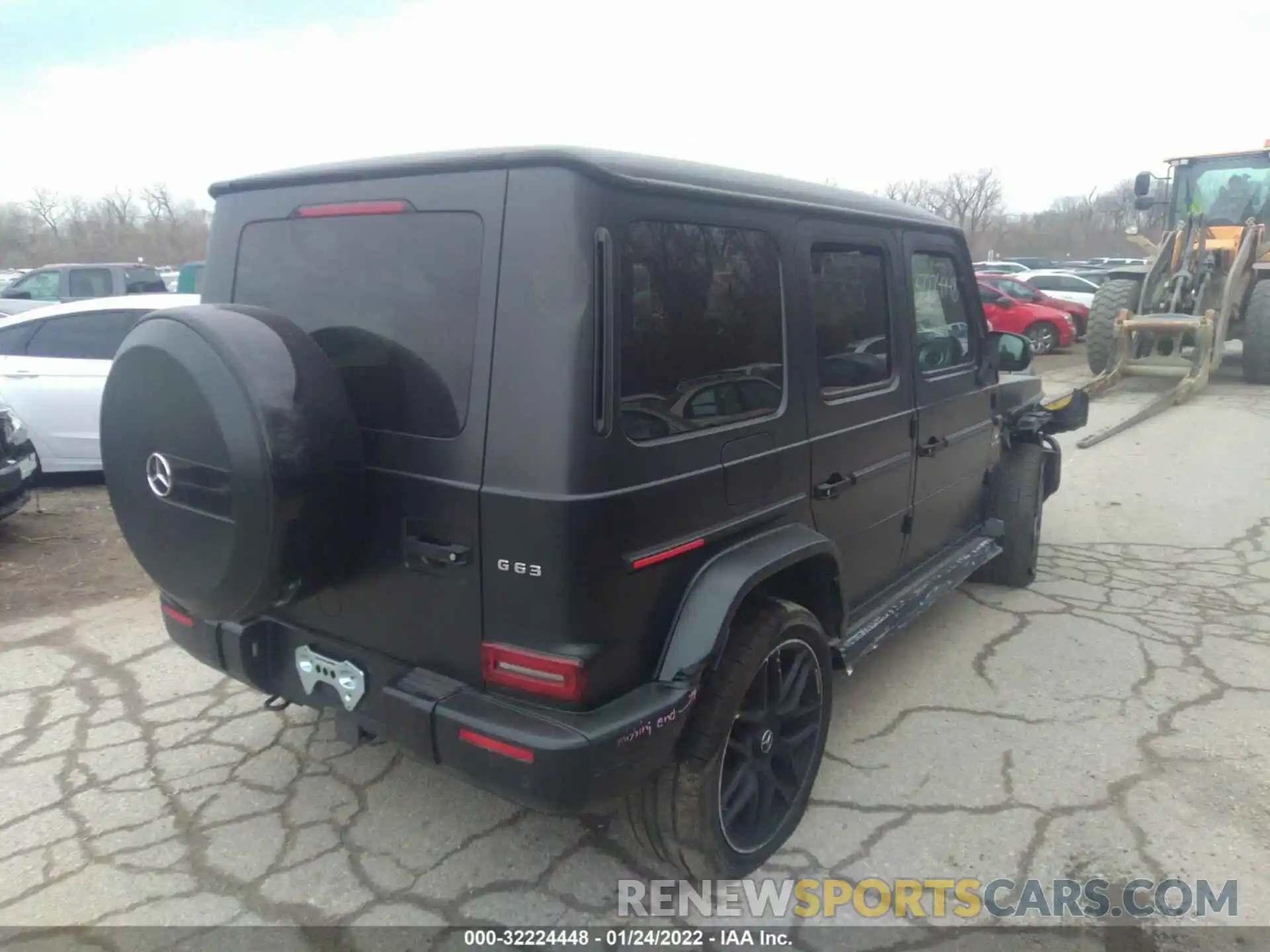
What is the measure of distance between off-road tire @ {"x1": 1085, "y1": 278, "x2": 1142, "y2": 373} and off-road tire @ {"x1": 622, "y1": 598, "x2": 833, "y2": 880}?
11729 mm

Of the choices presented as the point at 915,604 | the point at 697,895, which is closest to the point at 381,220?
the point at 697,895

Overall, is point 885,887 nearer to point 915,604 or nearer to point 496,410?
point 915,604

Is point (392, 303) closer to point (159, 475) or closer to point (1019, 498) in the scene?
point (159, 475)

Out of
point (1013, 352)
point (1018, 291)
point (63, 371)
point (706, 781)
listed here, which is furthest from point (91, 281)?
point (1018, 291)

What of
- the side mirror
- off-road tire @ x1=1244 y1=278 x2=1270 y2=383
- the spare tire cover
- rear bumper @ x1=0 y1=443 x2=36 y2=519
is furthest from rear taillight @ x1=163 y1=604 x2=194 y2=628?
off-road tire @ x1=1244 y1=278 x2=1270 y2=383

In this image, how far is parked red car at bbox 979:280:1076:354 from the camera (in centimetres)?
1633

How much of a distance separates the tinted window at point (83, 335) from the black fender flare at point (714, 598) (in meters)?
6.10

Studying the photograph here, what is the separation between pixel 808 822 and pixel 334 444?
6.61 ft

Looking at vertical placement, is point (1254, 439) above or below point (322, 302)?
below

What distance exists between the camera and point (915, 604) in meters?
3.73

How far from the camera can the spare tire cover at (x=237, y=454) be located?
6.97ft

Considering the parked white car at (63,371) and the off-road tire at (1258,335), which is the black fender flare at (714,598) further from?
the off-road tire at (1258,335)

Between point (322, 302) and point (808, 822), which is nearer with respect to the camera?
point (322, 302)

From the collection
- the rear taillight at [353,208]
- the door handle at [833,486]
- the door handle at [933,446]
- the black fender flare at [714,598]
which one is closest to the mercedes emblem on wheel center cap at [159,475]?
the rear taillight at [353,208]
